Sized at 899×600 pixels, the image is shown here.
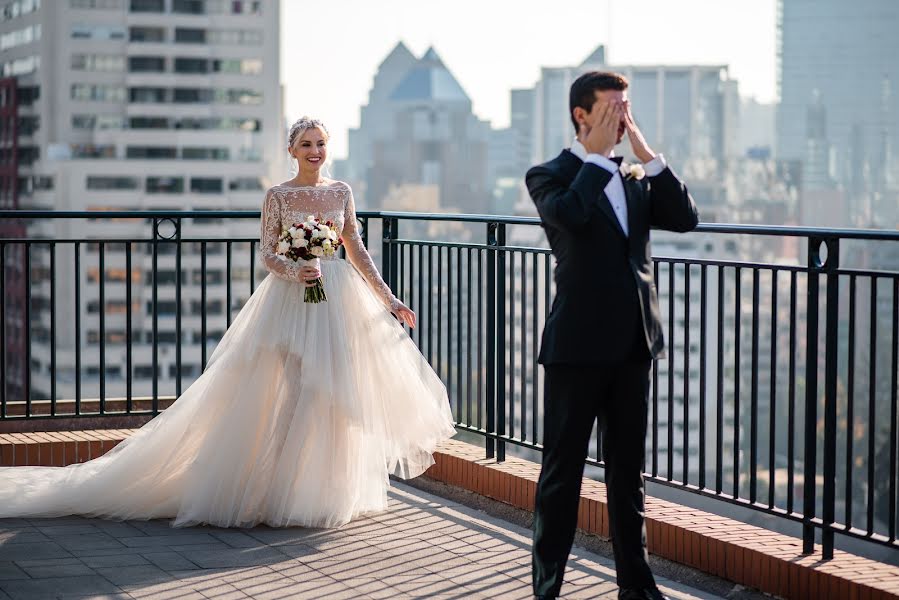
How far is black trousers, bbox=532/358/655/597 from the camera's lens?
415 cm

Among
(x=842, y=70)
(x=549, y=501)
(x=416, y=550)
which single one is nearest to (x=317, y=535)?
(x=416, y=550)

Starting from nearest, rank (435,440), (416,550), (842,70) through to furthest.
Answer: (416,550) < (435,440) < (842,70)

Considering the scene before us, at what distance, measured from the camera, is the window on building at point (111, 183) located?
4508 inches

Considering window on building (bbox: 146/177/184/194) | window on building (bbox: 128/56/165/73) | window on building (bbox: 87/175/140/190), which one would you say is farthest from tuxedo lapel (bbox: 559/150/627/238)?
window on building (bbox: 128/56/165/73)

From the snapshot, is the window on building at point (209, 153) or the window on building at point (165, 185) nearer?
the window on building at point (165, 185)

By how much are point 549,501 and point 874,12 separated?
19539 centimetres

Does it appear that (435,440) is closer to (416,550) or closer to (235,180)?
(416,550)

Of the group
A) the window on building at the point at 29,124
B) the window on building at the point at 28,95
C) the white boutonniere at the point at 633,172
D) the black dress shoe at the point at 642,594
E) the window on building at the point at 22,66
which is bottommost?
the black dress shoe at the point at 642,594

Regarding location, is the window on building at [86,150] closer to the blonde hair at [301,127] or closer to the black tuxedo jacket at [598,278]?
the blonde hair at [301,127]

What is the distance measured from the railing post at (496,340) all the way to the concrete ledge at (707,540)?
153 mm

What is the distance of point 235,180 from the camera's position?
386 feet

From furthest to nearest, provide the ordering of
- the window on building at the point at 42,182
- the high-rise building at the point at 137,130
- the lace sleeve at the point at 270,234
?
the window on building at the point at 42,182 → the high-rise building at the point at 137,130 → the lace sleeve at the point at 270,234

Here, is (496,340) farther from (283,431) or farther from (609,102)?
(609,102)

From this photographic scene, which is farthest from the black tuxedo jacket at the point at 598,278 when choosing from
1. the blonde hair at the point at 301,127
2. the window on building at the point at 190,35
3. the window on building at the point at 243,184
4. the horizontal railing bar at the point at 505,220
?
the window on building at the point at 190,35
